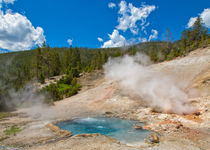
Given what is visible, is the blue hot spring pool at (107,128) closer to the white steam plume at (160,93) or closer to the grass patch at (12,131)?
the grass patch at (12,131)

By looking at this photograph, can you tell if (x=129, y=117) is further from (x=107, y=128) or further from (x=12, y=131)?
(x=12, y=131)

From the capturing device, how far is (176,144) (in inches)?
261

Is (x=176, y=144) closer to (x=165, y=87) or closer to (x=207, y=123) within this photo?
(x=207, y=123)

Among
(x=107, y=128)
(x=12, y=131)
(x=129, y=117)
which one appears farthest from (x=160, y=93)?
(x=12, y=131)

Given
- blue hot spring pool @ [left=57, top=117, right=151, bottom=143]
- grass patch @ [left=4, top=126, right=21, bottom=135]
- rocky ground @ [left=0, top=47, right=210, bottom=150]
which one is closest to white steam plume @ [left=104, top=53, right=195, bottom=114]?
rocky ground @ [left=0, top=47, right=210, bottom=150]

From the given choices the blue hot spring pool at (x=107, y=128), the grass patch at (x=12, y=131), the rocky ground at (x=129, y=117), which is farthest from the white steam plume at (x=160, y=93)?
the grass patch at (x=12, y=131)

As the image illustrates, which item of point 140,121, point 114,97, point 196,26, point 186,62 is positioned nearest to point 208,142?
point 140,121

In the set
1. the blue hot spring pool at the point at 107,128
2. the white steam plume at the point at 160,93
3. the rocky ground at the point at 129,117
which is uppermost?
the white steam plume at the point at 160,93

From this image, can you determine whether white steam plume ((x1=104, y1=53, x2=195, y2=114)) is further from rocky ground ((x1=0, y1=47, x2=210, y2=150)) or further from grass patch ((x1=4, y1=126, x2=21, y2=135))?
grass patch ((x1=4, y1=126, x2=21, y2=135))

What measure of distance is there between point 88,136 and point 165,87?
11.1m

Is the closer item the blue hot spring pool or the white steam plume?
the blue hot spring pool

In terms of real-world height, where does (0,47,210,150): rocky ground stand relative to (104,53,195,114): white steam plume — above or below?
below

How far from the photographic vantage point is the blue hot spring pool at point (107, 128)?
8.14 metres

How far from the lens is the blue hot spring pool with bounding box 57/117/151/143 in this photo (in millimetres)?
8141
